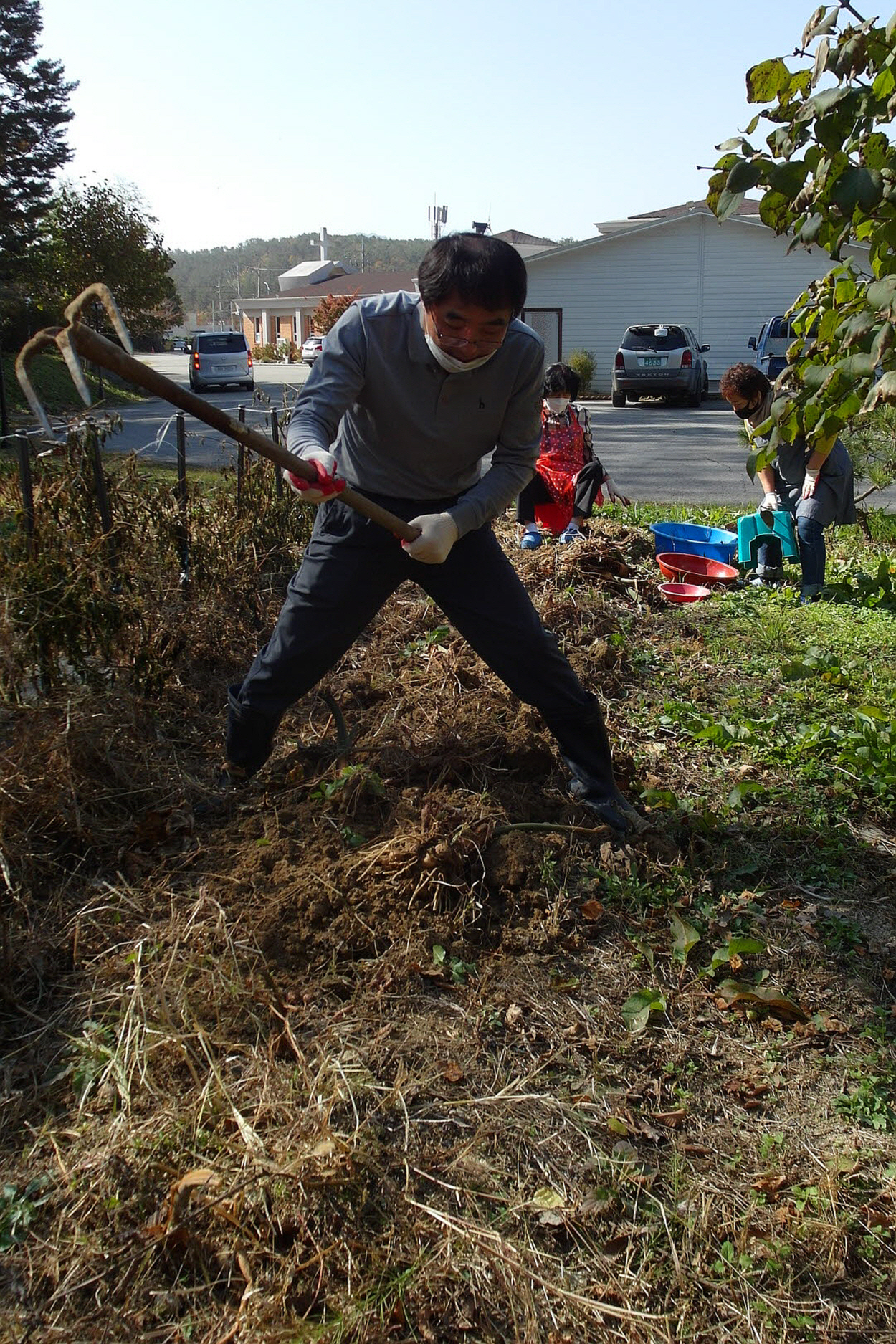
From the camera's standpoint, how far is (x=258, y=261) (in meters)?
142

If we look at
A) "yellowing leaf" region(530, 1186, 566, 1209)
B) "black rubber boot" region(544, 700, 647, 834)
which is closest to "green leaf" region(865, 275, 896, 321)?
"black rubber boot" region(544, 700, 647, 834)

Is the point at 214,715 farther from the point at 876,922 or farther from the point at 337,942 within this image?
the point at 876,922

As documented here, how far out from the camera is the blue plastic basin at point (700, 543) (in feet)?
21.9

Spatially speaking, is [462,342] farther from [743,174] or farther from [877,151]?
[877,151]

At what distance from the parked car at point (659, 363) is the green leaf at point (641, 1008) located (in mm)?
22203

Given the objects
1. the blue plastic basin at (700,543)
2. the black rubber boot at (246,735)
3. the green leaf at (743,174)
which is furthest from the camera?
the blue plastic basin at (700,543)

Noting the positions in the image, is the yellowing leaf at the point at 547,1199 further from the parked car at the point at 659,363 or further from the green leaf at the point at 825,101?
the parked car at the point at 659,363

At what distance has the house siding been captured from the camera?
28.9m

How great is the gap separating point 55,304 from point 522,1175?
1084 inches

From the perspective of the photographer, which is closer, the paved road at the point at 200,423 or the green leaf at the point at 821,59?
the green leaf at the point at 821,59

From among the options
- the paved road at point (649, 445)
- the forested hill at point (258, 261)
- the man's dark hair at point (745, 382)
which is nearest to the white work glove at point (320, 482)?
the paved road at point (649, 445)

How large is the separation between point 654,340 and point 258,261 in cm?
13051

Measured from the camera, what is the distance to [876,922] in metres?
2.96

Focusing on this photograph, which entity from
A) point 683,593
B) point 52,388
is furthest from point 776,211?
point 52,388
